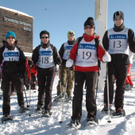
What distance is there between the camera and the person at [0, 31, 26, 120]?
3.39 metres

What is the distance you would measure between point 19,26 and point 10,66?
13.8 meters

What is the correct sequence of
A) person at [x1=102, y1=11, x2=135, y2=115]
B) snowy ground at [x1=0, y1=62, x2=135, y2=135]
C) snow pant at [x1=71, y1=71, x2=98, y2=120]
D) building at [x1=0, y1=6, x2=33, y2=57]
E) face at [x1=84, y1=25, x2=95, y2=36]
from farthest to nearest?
building at [x1=0, y1=6, x2=33, y2=57] < person at [x1=102, y1=11, x2=135, y2=115] < face at [x1=84, y1=25, x2=95, y2=36] < snow pant at [x1=71, y1=71, x2=98, y2=120] < snowy ground at [x1=0, y1=62, x2=135, y2=135]

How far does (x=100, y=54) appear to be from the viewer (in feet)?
9.16

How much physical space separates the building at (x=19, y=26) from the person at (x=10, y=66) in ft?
39.7

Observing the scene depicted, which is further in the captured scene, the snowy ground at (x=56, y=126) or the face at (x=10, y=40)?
the face at (x=10, y=40)

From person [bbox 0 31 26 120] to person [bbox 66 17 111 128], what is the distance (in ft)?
4.90

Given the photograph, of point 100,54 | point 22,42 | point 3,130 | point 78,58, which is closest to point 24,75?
point 3,130

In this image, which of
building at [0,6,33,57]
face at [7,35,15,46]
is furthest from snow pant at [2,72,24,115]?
building at [0,6,33,57]

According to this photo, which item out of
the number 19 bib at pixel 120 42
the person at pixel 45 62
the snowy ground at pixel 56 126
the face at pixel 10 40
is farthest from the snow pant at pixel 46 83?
the number 19 bib at pixel 120 42

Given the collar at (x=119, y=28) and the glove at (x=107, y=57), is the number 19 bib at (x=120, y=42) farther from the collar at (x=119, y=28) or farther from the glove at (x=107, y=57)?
the glove at (x=107, y=57)

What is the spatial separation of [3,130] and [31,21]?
52.1 feet

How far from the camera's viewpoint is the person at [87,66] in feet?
8.97

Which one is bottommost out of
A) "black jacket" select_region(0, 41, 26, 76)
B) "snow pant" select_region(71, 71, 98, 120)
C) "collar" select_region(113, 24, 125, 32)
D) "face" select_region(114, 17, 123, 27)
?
"snow pant" select_region(71, 71, 98, 120)

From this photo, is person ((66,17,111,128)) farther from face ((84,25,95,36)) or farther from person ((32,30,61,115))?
person ((32,30,61,115))
